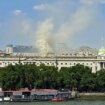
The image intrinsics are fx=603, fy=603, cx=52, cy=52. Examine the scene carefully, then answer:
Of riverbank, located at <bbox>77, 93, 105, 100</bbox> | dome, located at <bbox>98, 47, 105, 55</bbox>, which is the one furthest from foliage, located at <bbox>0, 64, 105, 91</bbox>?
dome, located at <bbox>98, 47, 105, 55</bbox>

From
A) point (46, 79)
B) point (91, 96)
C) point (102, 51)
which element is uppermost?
point (102, 51)

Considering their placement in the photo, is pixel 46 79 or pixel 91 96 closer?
pixel 91 96

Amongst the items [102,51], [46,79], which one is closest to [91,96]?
[46,79]

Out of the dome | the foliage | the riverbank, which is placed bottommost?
the riverbank

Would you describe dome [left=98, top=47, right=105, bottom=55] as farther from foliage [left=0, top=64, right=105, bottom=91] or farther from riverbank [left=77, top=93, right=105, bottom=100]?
riverbank [left=77, top=93, right=105, bottom=100]

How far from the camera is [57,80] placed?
9562 cm

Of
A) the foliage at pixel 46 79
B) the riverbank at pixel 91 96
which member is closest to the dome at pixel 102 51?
the foliage at pixel 46 79

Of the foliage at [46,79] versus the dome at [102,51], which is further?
the dome at [102,51]

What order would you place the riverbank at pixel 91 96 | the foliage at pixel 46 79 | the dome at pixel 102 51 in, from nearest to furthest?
the riverbank at pixel 91 96 → the foliage at pixel 46 79 → the dome at pixel 102 51

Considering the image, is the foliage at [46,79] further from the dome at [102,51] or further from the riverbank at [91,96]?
the dome at [102,51]

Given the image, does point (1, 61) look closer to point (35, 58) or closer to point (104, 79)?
point (35, 58)

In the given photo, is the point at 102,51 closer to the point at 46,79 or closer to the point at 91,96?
the point at 46,79

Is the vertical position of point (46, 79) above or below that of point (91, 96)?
above

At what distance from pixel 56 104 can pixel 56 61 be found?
2420 inches
